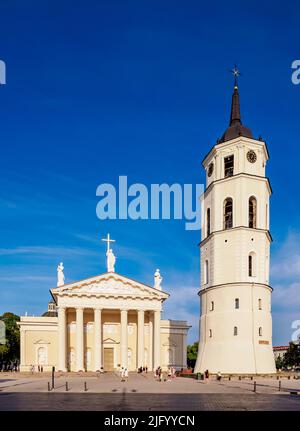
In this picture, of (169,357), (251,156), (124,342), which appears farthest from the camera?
(169,357)

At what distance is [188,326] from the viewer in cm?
7612

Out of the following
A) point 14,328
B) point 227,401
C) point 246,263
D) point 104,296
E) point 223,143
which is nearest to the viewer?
point 227,401

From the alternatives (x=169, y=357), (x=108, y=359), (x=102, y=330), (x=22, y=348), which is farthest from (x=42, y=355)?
(x=169, y=357)

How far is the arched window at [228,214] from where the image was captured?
57.0m

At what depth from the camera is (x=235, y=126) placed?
196 ft

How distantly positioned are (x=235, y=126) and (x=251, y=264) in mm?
15582

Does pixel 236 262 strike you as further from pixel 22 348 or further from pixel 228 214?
pixel 22 348

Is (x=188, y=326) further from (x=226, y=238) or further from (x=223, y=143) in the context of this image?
(x=223, y=143)

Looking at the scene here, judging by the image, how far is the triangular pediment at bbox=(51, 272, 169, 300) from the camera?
68.2 meters

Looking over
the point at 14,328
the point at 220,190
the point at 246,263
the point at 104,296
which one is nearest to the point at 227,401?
the point at 246,263

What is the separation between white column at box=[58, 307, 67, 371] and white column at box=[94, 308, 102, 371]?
12.3ft

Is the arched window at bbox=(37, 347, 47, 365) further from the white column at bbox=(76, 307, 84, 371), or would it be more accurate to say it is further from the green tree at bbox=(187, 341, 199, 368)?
the green tree at bbox=(187, 341, 199, 368)

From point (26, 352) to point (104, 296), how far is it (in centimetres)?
1307
